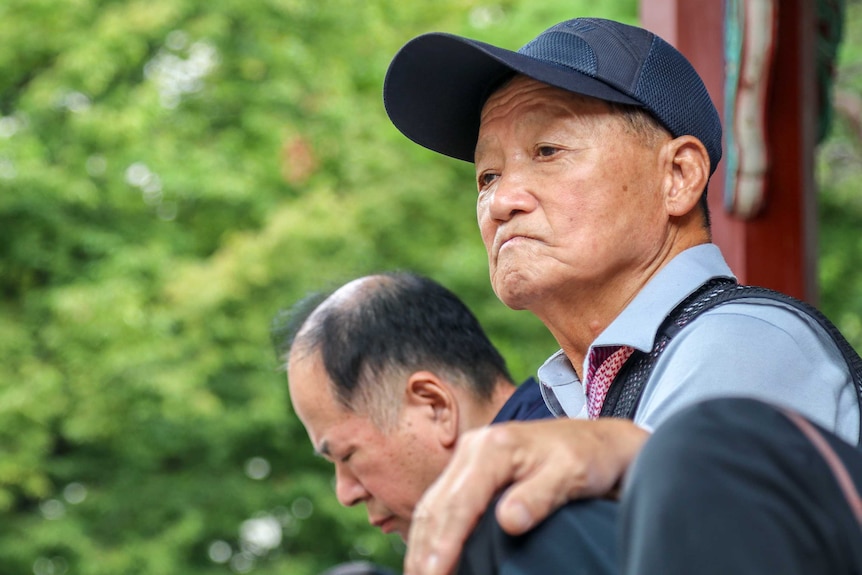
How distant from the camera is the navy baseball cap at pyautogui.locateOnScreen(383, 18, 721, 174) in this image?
1557 mm

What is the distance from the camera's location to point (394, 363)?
2354 millimetres

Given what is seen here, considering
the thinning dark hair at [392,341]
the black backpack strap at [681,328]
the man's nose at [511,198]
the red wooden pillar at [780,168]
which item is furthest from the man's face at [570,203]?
the red wooden pillar at [780,168]

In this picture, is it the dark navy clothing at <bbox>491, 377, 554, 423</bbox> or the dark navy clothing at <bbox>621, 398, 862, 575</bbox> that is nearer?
the dark navy clothing at <bbox>621, 398, 862, 575</bbox>

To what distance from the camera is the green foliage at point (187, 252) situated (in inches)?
306

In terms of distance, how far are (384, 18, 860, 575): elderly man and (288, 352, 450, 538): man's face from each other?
0.56 metres

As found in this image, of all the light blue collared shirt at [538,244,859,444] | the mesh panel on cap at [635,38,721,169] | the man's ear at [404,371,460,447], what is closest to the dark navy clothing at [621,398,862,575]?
the light blue collared shirt at [538,244,859,444]

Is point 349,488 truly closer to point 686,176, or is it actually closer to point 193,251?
point 686,176

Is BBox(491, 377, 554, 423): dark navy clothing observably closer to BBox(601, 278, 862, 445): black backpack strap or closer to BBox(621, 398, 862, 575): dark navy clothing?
BBox(601, 278, 862, 445): black backpack strap

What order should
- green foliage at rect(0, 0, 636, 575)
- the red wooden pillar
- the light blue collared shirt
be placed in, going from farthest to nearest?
green foliage at rect(0, 0, 636, 575)
the red wooden pillar
the light blue collared shirt

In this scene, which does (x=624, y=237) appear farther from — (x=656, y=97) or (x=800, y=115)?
(x=800, y=115)

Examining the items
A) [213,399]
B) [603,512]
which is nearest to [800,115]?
[603,512]

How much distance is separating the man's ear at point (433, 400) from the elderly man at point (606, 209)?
53 centimetres

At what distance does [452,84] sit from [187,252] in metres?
7.15

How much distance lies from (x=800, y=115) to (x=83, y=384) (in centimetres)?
554
